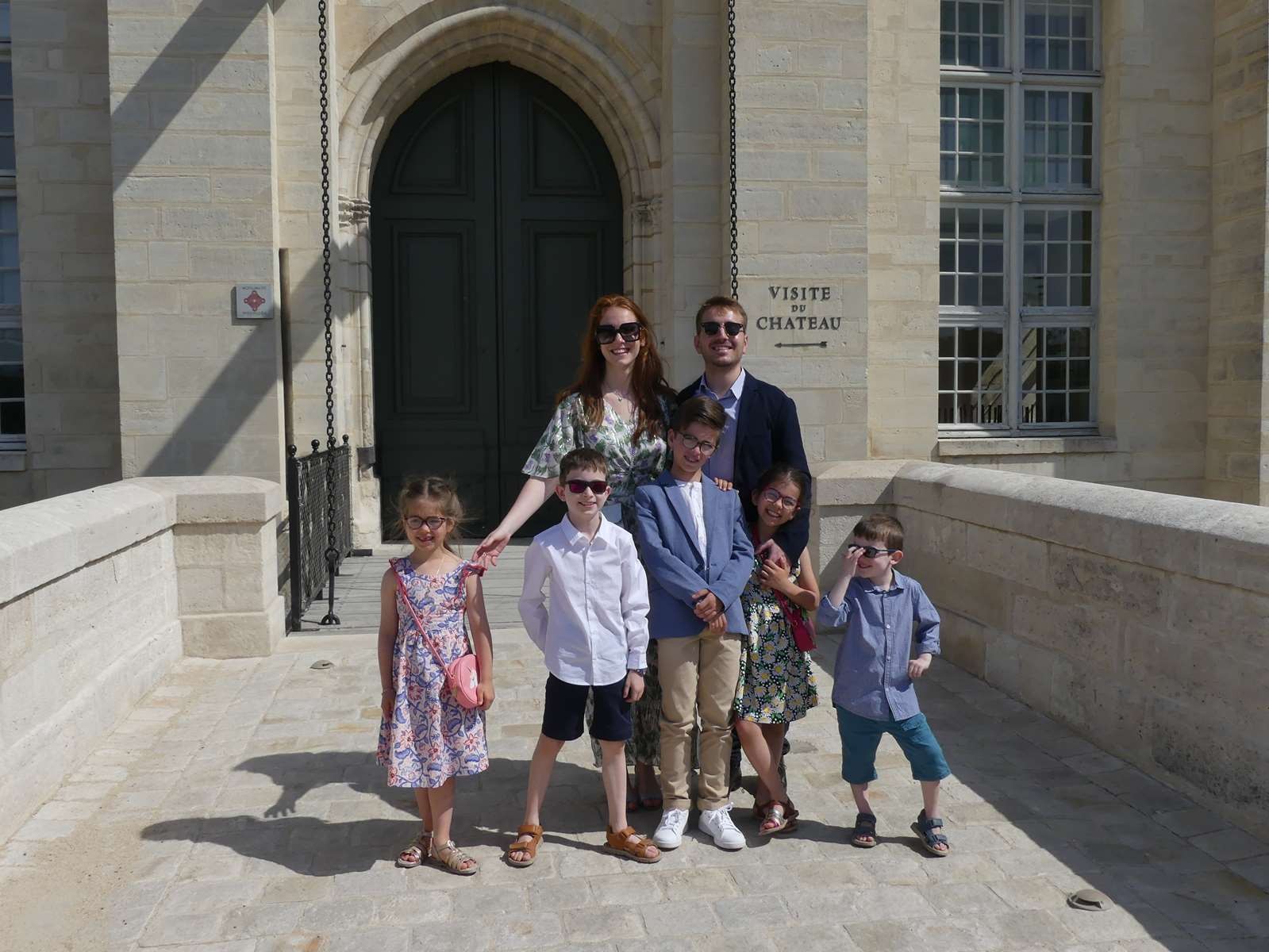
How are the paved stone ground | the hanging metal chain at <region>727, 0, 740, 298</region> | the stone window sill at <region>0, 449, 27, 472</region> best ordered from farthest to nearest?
the stone window sill at <region>0, 449, 27, 472</region> → the hanging metal chain at <region>727, 0, 740, 298</region> → the paved stone ground

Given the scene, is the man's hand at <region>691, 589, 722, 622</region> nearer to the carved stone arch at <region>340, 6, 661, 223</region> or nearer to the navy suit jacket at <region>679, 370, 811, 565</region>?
the navy suit jacket at <region>679, 370, 811, 565</region>

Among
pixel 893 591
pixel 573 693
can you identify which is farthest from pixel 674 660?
pixel 893 591

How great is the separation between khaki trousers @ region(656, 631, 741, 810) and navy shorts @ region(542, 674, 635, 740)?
162 mm

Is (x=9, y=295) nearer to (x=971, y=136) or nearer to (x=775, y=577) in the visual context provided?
(x=775, y=577)

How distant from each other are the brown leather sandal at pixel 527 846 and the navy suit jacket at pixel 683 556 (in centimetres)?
71

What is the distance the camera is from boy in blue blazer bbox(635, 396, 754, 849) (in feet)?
11.6

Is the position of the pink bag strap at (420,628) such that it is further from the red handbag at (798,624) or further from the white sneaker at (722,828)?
the red handbag at (798,624)

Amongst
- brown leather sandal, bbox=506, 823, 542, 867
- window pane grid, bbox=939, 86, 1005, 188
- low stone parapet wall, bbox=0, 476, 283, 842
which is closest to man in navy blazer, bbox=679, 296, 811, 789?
brown leather sandal, bbox=506, 823, 542, 867

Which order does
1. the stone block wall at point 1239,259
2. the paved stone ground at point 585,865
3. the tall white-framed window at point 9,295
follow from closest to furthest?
the paved stone ground at point 585,865, the tall white-framed window at point 9,295, the stone block wall at point 1239,259

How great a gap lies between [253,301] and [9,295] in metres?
2.56

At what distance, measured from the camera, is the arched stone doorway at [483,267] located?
9.20 metres

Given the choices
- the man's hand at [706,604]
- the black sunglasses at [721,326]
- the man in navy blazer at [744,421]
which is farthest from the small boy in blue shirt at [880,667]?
the black sunglasses at [721,326]

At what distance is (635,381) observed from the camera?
150 inches

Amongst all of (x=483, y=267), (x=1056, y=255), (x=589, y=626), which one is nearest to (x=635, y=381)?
(x=589, y=626)
